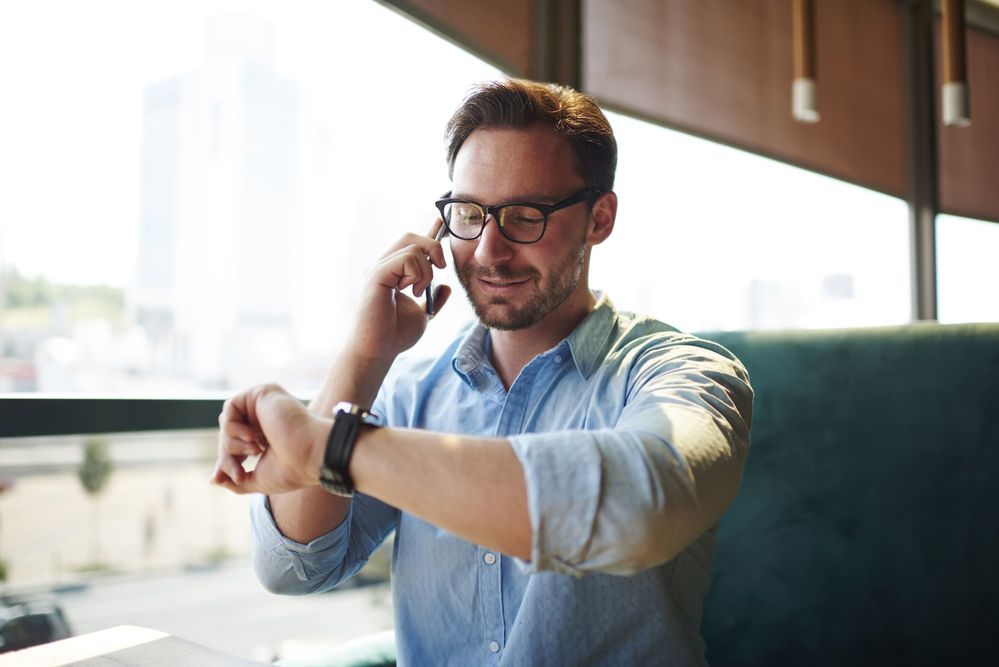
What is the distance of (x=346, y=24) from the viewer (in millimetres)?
2596

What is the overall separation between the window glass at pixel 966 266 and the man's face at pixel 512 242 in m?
4.05

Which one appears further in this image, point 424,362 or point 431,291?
point 424,362

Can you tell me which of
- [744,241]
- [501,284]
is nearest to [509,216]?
[501,284]

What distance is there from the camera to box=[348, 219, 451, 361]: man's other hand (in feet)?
4.24

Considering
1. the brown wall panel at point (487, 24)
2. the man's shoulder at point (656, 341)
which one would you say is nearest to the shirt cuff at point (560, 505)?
the man's shoulder at point (656, 341)

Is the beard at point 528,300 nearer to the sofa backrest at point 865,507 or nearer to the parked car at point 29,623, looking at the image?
the sofa backrest at point 865,507

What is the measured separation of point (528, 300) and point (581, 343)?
135 mm

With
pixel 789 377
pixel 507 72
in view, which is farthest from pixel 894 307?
pixel 789 377

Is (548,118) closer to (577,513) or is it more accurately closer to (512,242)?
(512,242)

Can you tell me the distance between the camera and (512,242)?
4.58 feet

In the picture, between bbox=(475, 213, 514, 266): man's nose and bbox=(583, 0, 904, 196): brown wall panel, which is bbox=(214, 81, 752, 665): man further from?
bbox=(583, 0, 904, 196): brown wall panel

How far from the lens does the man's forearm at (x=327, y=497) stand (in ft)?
4.00

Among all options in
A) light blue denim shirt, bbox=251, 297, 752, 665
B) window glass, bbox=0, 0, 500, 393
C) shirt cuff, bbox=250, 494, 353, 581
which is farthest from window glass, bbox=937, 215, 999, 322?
shirt cuff, bbox=250, 494, 353, 581

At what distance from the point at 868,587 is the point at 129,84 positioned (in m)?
2.24
